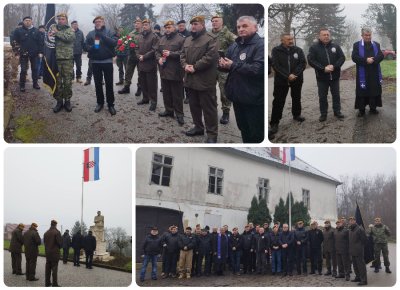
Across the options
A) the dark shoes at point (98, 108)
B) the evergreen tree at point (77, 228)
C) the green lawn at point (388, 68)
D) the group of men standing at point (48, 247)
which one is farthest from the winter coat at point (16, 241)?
the green lawn at point (388, 68)

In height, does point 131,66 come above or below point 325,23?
below

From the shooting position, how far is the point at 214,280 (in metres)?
4.32

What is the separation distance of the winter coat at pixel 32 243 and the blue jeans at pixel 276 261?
2.25 metres

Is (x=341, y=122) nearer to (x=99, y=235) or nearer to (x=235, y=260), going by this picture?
(x=235, y=260)

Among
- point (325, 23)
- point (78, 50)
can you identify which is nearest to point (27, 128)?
point (78, 50)

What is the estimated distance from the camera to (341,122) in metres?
4.01

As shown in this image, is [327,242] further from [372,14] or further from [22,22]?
[22,22]

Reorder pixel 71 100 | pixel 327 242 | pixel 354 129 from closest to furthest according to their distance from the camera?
pixel 354 129, pixel 71 100, pixel 327 242

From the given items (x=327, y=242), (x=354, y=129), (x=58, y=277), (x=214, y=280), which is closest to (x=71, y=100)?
(x=58, y=277)

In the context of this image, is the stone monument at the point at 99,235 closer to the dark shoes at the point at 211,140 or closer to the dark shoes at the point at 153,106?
the dark shoes at the point at 153,106

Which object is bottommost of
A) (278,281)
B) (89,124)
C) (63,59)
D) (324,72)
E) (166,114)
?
(278,281)

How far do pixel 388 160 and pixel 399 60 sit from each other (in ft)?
2.83

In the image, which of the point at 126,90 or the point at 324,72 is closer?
the point at 324,72

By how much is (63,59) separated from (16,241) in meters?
1.72
